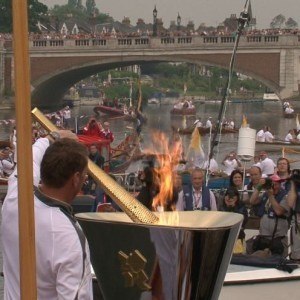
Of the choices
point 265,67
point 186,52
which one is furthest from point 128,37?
point 265,67

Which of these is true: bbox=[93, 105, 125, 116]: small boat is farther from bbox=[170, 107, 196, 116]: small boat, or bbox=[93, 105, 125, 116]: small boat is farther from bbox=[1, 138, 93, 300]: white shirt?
bbox=[1, 138, 93, 300]: white shirt

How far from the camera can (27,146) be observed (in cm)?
237

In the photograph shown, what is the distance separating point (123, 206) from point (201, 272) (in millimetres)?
392

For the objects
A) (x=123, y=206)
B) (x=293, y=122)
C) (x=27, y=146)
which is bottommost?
A: (x=293, y=122)

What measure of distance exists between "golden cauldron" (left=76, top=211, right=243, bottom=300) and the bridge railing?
45.0m

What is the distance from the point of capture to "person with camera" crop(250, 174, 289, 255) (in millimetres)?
6320

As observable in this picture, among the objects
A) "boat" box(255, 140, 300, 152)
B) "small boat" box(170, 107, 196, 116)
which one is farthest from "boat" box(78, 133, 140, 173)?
"small boat" box(170, 107, 196, 116)

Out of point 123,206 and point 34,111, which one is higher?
point 34,111

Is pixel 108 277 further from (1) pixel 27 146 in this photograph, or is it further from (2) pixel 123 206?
(1) pixel 27 146

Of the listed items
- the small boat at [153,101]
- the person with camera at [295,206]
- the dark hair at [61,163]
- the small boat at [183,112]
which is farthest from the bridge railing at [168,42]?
the dark hair at [61,163]

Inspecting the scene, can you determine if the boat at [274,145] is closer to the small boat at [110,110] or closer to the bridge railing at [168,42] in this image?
the bridge railing at [168,42]

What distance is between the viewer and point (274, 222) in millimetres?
6391

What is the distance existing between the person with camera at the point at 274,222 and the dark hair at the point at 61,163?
3627 millimetres

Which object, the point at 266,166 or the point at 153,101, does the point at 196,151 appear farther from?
the point at 153,101
